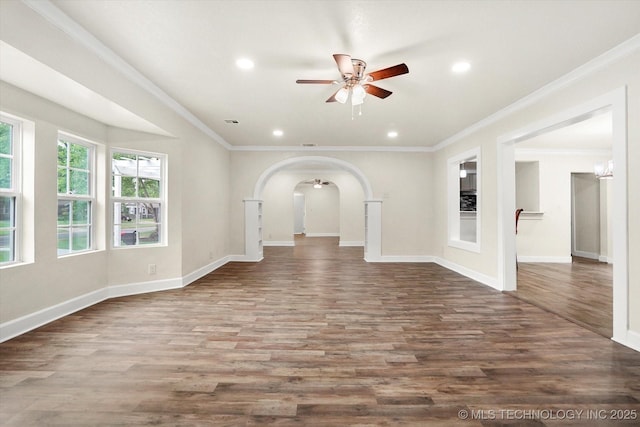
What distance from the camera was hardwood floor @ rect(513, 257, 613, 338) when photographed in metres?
3.10

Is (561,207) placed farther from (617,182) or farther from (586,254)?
(617,182)

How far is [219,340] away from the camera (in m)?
2.56

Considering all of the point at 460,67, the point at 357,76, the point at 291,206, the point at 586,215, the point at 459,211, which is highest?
the point at 460,67

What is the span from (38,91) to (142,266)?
7.66 feet

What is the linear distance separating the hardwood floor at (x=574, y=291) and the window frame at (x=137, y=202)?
516 cm

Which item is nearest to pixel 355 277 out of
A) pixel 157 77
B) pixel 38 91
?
pixel 157 77

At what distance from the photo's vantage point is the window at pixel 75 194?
3227mm

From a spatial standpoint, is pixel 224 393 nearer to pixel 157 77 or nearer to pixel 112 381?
pixel 112 381

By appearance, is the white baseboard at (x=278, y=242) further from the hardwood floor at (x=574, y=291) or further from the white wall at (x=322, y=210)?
the hardwood floor at (x=574, y=291)

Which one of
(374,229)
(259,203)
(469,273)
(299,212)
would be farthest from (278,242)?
(469,273)

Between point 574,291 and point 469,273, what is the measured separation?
139 cm

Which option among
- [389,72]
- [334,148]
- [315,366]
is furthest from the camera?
[334,148]

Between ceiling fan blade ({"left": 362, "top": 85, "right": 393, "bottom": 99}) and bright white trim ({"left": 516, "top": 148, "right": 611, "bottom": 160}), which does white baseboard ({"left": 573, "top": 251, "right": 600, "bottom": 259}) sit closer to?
bright white trim ({"left": 516, "top": 148, "right": 611, "bottom": 160})

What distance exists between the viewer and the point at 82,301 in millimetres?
3348
